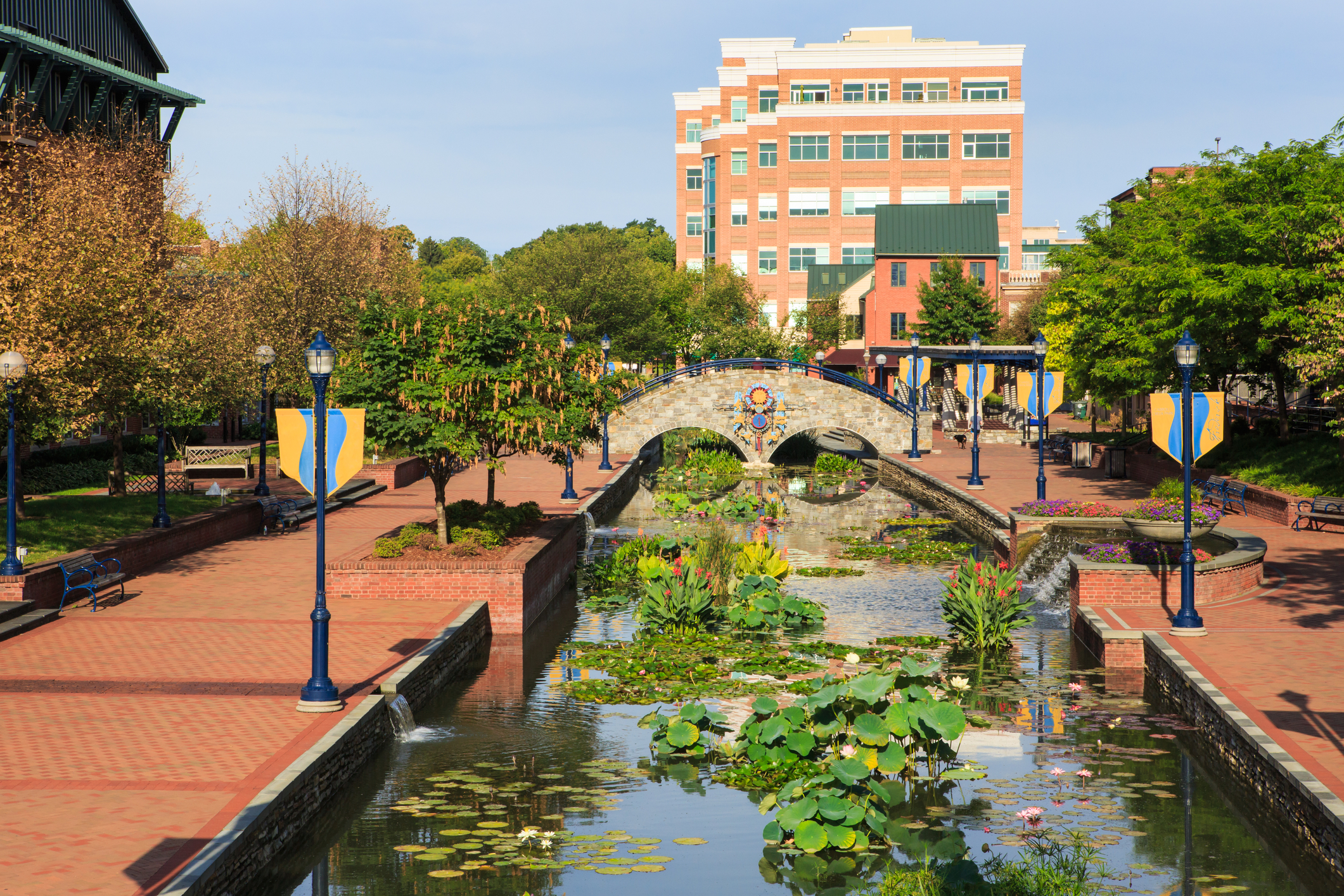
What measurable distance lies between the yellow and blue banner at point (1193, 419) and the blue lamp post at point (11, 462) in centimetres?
1712

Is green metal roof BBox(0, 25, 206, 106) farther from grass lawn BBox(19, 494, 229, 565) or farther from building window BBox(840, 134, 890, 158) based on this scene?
building window BBox(840, 134, 890, 158)

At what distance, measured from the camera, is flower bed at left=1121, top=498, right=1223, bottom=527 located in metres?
21.4

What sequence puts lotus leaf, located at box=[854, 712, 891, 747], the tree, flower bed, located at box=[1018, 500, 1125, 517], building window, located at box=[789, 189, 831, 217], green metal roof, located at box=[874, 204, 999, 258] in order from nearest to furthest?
lotus leaf, located at box=[854, 712, 891, 747] < flower bed, located at box=[1018, 500, 1125, 517] < the tree < green metal roof, located at box=[874, 204, 999, 258] < building window, located at box=[789, 189, 831, 217]

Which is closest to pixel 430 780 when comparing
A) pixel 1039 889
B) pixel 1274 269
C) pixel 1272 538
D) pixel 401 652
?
pixel 401 652

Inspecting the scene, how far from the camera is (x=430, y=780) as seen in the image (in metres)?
12.1

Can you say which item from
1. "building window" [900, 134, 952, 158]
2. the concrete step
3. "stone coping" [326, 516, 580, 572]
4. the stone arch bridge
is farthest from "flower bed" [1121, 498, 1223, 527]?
"building window" [900, 134, 952, 158]

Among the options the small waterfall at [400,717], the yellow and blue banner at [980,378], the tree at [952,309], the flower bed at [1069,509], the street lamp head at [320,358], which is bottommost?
the small waterfall at [400,717]

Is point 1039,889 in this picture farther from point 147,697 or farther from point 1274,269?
point 1274,269

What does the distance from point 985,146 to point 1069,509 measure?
2557 inches

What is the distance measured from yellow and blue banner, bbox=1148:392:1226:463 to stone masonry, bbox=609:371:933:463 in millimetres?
30318

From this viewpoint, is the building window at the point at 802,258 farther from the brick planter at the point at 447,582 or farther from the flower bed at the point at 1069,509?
the brick planter at the point at 447,582

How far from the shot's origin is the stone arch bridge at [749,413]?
49844mm

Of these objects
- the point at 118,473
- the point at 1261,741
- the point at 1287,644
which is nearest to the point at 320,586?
the point at 1261,741

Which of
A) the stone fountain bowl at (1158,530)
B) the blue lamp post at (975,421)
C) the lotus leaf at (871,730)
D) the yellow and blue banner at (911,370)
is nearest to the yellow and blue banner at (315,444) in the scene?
the lotus leaf at (871,730)
